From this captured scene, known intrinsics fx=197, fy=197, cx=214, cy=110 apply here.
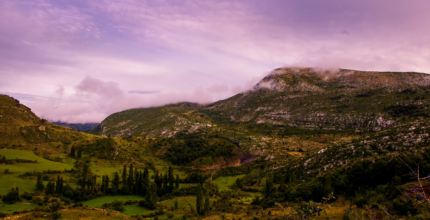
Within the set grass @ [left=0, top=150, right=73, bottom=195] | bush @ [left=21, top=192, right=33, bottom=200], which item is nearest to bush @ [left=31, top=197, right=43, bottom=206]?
bush @ [left=21, top=192, right=33, bottom=200]

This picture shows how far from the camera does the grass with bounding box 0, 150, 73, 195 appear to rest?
3784 inches

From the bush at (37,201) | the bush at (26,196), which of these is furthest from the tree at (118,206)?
the bush at (26,196)

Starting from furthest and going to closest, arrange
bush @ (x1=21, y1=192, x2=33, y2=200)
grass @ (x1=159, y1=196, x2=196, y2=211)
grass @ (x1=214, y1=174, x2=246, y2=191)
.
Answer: grass @ (x1=214, y1=174, x2=246, y2=191) → grass @ (x1=159, y1=196, x2=196, y2=211) → bush @ (x1=21, y1=192, x2=33, y2=200)

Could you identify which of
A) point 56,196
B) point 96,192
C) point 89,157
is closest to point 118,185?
point 96,192

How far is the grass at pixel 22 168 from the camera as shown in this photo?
96.1m

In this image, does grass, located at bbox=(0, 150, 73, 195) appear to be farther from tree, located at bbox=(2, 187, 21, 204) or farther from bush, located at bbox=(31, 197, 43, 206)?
bush, located at bbox=(31, 197, 43, 206)

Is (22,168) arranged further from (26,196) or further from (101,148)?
(101,148)

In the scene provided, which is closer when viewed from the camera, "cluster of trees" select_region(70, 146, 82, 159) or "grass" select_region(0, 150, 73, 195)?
"grass" select_region(0, 150, 73, 195)

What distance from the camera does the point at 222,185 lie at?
446ft

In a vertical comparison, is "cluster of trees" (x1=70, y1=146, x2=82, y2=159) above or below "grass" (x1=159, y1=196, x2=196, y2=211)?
above

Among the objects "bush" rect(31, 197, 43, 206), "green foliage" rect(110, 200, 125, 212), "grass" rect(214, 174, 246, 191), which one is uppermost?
"bush" rect(31, 197, 43, 206)

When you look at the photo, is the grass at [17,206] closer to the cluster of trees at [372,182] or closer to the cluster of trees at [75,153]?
the cluster of trees at [75,153]

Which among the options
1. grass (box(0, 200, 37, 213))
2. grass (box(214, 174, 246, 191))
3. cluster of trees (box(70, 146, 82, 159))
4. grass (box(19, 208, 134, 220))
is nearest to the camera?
grass (box(19, 208, 134, 220))

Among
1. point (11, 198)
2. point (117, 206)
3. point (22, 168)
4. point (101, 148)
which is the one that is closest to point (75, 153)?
point (101, 148)
